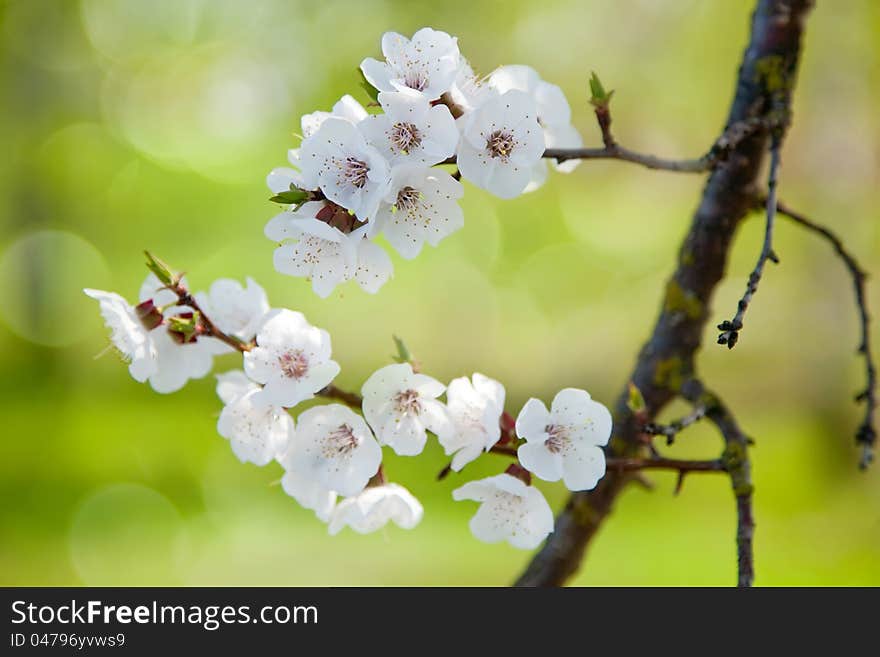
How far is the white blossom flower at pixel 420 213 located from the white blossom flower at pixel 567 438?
14 centimetres

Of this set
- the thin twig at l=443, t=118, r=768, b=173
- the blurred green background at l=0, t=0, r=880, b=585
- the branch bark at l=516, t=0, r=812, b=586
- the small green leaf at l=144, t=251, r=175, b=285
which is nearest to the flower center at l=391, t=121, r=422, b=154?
the thin twig at l=443, t=118, r=768, b=173

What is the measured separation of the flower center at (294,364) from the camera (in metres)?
0.63

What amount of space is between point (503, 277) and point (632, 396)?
3.43 metres

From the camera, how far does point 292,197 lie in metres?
0.59

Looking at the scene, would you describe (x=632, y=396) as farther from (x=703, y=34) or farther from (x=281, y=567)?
(x=703, y=34)

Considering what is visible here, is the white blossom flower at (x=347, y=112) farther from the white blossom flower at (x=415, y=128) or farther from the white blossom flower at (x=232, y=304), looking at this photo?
the white blossom flower at (x=232, y=304)

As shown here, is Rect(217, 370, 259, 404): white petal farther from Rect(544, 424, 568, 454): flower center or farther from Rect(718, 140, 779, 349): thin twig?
Rect(718, 140, 779, 349): thin twig

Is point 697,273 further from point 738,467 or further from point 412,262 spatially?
point 412,262

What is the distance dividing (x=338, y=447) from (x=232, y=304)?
0.60ft

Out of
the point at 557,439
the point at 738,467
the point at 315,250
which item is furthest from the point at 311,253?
the point at 738,467

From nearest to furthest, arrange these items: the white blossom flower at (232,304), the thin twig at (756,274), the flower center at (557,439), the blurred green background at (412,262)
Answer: the thin twig at (756,274)
the flower center at (557,439)
the white blossom flower at (232,304)
the blurred green background at (412,262)

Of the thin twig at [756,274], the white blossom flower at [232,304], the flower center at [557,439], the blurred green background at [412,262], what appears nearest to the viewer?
the thin twig at [756,274]

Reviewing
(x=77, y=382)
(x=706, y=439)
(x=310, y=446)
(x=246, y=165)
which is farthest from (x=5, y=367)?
(x=310, y=446)

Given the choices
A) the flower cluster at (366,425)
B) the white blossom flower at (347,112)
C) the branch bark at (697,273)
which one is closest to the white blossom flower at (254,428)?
the flower cluster at (366,425)
